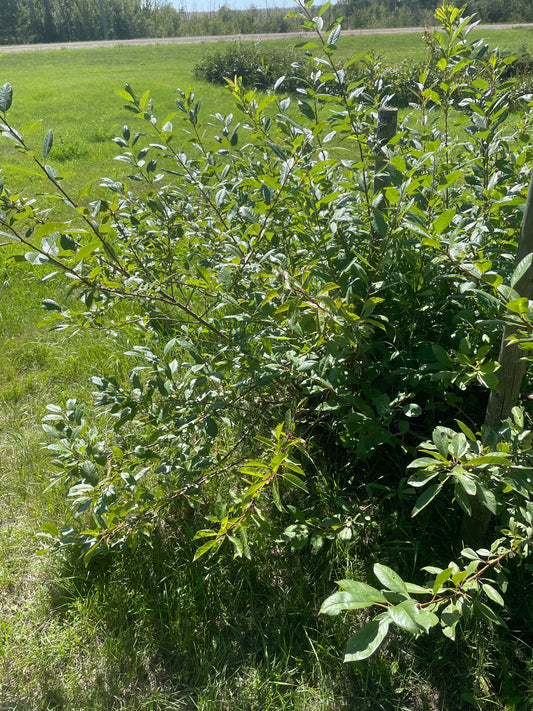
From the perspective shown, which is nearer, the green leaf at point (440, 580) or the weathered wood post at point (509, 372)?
the green leaf at point (440, 580)

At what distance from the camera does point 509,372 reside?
1.50 metres

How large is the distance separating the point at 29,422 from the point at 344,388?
1.86 m

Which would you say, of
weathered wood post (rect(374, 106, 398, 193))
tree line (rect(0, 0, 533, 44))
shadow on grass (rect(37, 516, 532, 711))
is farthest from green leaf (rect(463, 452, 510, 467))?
tree line (rect(0, 0, 533, 44))

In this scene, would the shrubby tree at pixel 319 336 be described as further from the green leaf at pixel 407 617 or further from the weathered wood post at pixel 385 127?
the green leaf at pixel 407 617

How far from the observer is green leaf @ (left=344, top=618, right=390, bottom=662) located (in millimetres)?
861

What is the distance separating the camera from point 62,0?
36969 millimetres

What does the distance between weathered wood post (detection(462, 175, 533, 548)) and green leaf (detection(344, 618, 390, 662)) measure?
2.57 ft

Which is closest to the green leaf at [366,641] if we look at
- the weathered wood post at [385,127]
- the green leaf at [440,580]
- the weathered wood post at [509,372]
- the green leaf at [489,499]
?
the green leaf at [440,580]

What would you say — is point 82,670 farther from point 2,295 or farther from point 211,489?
Answer: point 2,295

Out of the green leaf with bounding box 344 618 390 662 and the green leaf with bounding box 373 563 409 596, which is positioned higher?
the green leaf with bounding box 344 618 390 662

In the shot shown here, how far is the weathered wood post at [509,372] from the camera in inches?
53.4

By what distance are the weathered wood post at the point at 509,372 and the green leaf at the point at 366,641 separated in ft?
2.57

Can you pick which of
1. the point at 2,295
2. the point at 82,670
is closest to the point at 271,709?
the point at 82,670

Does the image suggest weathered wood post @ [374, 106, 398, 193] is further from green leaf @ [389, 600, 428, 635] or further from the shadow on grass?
green leaf @ [389, 600, 428, 635]
